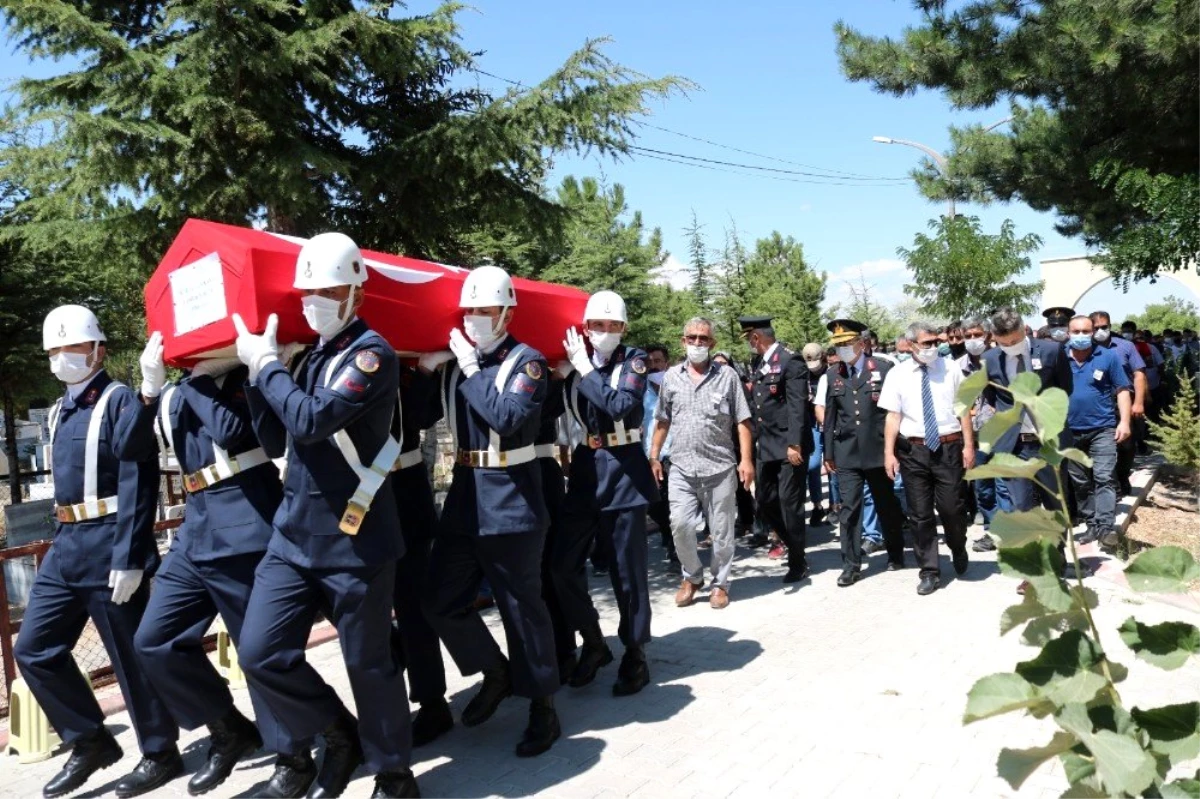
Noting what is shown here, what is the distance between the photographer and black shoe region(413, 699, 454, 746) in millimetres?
4711

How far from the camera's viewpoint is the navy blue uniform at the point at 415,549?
Result: 4.73 metres

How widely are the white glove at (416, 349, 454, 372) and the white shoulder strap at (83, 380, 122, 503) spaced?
1.47 m

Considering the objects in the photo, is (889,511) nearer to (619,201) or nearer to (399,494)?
(399,494)

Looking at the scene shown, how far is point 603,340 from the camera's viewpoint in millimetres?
5188

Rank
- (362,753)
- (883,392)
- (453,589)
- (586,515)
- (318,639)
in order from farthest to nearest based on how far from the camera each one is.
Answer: (883,392)
(318,639)
(586,515)
(453,589)
(362,753)

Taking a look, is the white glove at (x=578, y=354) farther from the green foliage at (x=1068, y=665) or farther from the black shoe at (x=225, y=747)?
the green foliage at (x=1068, y=665)

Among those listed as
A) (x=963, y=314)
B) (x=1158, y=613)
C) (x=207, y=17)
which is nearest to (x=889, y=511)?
(x=1158, y=613)

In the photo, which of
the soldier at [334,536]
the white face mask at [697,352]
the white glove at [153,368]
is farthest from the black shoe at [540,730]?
the white face mask at [697,352]

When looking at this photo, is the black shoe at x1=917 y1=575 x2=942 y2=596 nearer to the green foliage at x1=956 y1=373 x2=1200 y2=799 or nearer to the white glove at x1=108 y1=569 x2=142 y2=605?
the white glove at x1=108 y1=569 x2=142 y2=605

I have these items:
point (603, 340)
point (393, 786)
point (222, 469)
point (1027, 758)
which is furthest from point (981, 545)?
point (1027, 758)

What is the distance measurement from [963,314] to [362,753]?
15201 mm

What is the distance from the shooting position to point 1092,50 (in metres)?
9.37

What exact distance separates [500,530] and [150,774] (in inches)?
75.3

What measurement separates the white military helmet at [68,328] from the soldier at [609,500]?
7.64 ft
